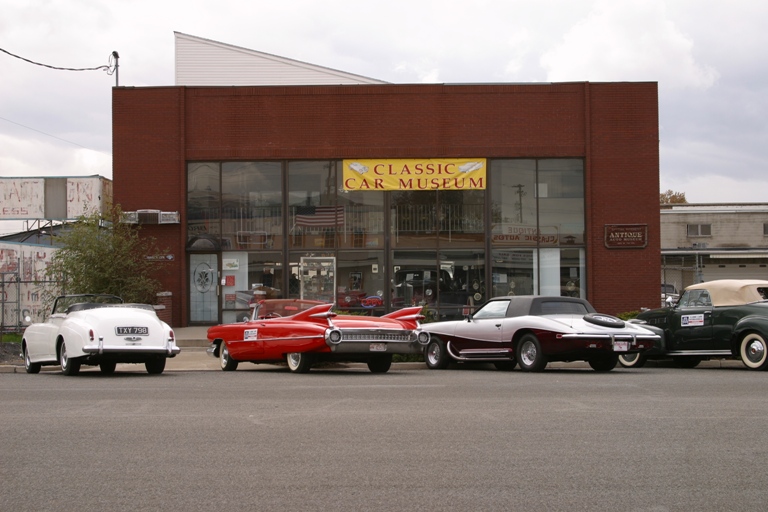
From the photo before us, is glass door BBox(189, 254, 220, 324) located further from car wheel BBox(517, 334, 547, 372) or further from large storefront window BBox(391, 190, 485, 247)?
car wheel BBox(517, 334, 547, 372)

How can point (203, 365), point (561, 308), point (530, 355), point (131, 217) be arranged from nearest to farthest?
1. point (530, 355)
2. point (561, 308)
3. point (203, 365)
4. point (131, 217)

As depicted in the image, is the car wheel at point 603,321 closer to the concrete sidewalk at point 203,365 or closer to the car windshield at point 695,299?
the car windshield at point 695,299

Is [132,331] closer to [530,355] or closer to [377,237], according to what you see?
[530,355]

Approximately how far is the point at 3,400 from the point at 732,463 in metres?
8.61

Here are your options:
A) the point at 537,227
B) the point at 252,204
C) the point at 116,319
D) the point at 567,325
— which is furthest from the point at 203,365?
the point at 537,227

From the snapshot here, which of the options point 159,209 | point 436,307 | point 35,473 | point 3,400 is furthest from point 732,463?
point 159,209

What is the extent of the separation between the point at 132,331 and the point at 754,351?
34.8ft

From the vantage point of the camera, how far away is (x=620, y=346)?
15.7 metres

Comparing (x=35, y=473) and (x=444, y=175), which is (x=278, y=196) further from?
(x=35, y=473)

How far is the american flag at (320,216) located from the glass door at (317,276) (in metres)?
1.10

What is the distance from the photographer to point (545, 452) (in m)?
7.64

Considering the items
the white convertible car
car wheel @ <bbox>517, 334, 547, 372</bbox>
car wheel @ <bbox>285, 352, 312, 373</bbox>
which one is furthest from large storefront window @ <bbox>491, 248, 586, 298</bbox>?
the white convertible car

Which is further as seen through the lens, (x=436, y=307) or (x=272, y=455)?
(x=436, y=307)

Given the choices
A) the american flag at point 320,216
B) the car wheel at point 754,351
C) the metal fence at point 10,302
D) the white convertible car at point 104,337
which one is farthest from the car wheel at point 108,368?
the american flag at point 320,216
